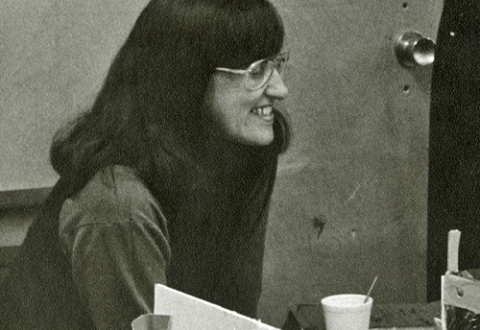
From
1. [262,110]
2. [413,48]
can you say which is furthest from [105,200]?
[413,48]

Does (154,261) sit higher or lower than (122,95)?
lower

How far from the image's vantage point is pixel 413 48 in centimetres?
170

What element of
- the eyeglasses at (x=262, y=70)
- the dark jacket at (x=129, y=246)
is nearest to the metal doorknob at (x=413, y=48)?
the eyeglasses at (x=262, y=70)

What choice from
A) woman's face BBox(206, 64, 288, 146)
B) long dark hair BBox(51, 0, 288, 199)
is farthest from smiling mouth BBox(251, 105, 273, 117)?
long dark hair BBox(51, 0, 288, 199)

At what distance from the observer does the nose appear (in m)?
1.65

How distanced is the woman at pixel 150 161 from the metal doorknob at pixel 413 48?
0.26m

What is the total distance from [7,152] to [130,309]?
40cm

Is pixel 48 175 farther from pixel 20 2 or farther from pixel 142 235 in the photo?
pixel 20 2

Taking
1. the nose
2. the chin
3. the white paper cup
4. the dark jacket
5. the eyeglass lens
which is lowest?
the white paper cup

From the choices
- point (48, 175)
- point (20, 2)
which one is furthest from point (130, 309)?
point (20, 2)

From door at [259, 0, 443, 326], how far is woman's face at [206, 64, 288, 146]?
0.14 feet

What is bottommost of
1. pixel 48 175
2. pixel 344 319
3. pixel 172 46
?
pixel 344 319

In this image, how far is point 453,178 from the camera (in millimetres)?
1769

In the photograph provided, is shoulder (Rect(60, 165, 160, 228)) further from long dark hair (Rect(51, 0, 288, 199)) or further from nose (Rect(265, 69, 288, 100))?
nose (Rect(265, 69, 288, 100))
